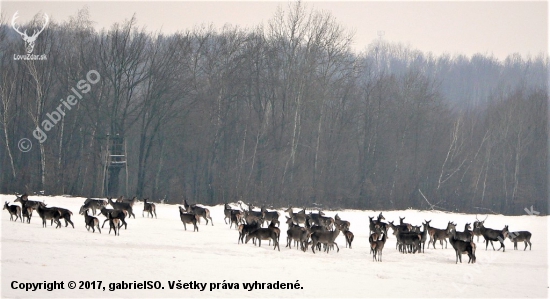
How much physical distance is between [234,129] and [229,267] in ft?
122

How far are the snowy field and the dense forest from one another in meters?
22.0

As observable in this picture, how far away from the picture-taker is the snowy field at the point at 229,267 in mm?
17109

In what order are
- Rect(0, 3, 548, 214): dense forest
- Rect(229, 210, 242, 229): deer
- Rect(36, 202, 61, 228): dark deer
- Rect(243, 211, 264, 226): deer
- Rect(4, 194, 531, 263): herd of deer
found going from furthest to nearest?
1. Rect(0, 3, 548, 214): dense forest
2. Rect(243, 211, 264, 226): deer
3. Rect(229, 210, 242, 229): deer
4. Rect(36, 202, 61, 228): dark deer
5. Rect(4, 194, 531, 263): herd of deer

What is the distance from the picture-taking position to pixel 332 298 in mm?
16984

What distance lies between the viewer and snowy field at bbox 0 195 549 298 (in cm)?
1711

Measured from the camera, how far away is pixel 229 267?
19672 mm

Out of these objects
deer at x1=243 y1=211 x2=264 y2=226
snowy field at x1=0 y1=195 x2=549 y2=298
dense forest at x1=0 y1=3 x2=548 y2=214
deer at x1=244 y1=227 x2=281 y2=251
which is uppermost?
dense forest at x1=0 y1=3 x2=548 y2=214

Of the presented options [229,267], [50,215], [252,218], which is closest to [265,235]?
[229,267]

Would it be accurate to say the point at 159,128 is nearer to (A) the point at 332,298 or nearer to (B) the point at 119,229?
(B) the point at 119,229

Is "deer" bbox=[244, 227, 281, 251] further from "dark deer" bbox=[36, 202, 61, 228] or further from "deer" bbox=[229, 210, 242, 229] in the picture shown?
"dark deer" bbox=[36, 202, 61, 228]

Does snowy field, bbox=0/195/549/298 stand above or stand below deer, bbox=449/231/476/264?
below

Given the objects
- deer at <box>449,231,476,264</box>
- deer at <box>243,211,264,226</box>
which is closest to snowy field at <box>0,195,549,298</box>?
deer at <box>449,231,476,264</box>

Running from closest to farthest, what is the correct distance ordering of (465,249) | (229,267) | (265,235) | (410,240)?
(229,267) < (465,249) < (265,235) < (410,240)

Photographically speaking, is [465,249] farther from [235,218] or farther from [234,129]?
[234,129]
